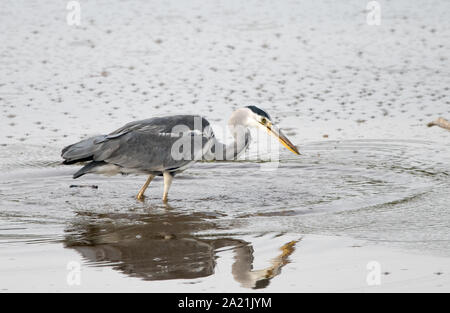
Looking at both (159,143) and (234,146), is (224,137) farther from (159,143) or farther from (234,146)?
(159,143)

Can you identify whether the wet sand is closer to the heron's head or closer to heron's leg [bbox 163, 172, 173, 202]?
heron's leg [bbox 163, 172, 173, 202]

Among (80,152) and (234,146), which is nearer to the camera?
(80,152)

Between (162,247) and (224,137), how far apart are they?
2638mm

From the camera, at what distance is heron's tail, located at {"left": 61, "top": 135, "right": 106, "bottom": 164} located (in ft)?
25.9

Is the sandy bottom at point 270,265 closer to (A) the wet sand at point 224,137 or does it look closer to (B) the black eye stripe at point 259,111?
(A) the wet sand at point 224,137

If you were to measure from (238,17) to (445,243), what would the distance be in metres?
8.97

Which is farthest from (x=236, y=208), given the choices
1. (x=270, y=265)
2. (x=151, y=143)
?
(x=270, y=265)

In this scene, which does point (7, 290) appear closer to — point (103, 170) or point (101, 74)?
point (103, 170)

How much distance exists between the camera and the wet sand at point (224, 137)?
19.2ft

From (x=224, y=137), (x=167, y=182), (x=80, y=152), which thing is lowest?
(x=167, y=182)

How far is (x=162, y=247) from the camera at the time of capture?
637cm

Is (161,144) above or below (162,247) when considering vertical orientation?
above

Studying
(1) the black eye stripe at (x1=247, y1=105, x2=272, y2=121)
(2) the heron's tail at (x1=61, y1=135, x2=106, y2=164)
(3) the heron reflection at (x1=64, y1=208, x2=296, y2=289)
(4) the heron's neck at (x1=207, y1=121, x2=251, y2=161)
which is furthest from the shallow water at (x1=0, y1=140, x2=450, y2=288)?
(1) the black eye stripe at (x1=247, y1=105, x2=272, y2=121)

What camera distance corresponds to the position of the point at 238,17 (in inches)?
573
